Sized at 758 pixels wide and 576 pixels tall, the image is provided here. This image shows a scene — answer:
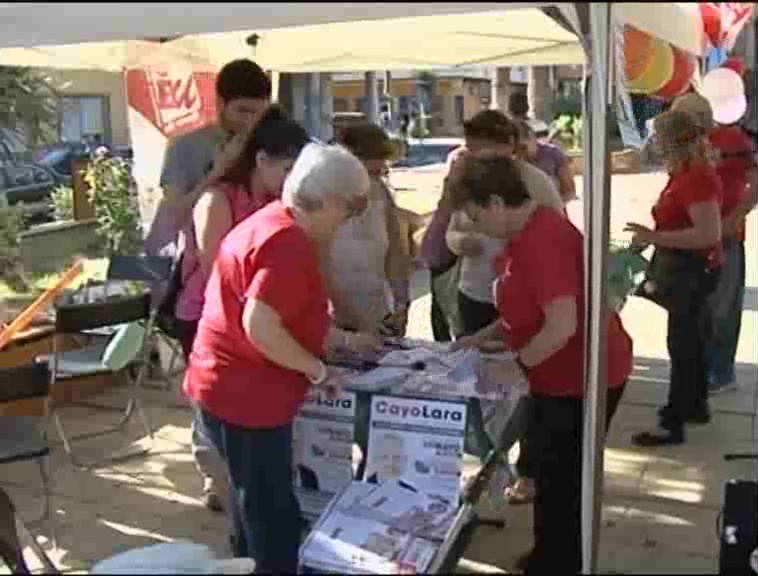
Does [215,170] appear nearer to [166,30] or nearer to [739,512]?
[166,30]

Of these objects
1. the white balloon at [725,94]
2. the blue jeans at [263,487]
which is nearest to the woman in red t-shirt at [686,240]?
the white balloon at [725,94]

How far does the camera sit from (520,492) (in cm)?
385

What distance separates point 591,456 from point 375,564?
60 cm

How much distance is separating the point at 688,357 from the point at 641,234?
0.66m

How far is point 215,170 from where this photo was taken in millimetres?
3109

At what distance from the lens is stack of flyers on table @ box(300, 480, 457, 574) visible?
2266mm

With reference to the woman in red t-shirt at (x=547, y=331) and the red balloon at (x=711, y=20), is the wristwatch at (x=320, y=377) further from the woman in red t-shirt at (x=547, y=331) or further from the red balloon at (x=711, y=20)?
the red balloon at (x=711, y=20)

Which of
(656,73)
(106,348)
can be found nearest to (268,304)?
(106,348)

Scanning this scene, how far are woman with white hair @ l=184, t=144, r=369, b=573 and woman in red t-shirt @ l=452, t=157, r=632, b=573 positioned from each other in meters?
0.42

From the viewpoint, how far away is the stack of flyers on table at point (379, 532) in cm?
227

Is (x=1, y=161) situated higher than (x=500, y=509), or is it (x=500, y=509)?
(x=1, y=161)

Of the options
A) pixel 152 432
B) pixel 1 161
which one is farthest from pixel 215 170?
pixel 1 161

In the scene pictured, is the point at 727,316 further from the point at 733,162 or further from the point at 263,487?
the point at 263,487

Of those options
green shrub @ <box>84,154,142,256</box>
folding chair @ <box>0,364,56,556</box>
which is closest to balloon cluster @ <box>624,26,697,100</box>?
folding chair @ <box>0,364,56,556</box>
